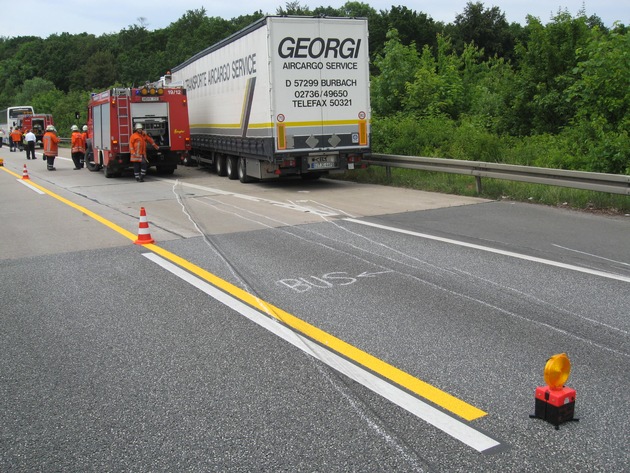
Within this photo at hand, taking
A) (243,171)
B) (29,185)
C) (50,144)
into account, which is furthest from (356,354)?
(50,144)

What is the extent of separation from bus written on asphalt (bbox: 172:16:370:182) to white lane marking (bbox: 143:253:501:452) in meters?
9.27

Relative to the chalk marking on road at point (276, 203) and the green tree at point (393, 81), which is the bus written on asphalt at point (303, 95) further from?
the green tree at point (393, 81)

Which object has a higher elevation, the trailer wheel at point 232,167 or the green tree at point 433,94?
the green tree at point 433,94

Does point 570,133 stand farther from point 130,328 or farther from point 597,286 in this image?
point 130,328

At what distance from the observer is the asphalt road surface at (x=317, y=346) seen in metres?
3.54

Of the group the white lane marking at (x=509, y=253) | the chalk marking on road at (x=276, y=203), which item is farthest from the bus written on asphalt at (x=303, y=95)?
the white lane marking at (x=509, y=253)

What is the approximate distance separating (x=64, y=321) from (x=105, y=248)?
12.0 ft

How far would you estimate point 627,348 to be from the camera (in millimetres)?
4871

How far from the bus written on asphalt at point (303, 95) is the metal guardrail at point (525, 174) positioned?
147cm

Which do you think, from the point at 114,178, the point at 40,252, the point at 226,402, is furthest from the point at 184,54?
the point at 226,402

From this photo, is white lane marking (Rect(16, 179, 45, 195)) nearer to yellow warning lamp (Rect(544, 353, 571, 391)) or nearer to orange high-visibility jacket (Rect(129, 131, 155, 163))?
orange high-visibility jacket (Rect(129, 131, 155, 163))

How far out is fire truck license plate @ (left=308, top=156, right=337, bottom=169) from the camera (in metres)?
15.9

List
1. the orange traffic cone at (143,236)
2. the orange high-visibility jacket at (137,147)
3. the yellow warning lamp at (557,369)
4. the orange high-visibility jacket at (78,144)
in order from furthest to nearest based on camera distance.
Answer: the orange high-visibility jacket at (78,144) → the orange high-visibility jacket at (137,147) → the orange traffic cone at (143,236) → the yellow warning lamp at (557,369)

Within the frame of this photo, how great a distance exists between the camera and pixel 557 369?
346 centimetres
